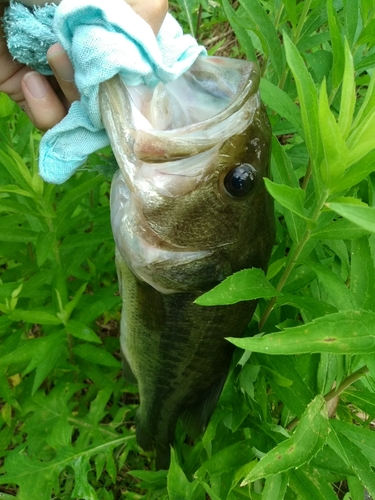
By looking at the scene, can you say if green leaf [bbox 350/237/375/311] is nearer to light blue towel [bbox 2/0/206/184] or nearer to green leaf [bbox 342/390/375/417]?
green leaf [bbox 342/390/375/417]

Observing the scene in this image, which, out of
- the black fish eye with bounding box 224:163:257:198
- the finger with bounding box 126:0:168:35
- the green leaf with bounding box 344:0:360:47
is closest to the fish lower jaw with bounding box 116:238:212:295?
the black fish eye with bounding box 224:163:257:198

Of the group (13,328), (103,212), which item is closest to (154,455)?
(13,328)

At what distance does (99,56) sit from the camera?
1238 millimetres

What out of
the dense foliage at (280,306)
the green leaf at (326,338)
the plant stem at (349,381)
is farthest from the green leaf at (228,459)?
the green leaf at (326,338)

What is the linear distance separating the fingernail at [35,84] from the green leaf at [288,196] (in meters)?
0.97

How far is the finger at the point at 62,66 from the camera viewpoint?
1.38m

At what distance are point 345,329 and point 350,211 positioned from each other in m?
0.33

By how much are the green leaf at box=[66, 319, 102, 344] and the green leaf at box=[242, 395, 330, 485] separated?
3.13 feet

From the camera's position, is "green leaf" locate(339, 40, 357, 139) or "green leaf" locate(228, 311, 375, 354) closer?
"green leaf" locate(339, 40, 357, 139)

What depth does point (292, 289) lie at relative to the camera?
5.53 ft

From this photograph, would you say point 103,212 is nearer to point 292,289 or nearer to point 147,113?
point 147,113

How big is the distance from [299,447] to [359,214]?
2.19ft

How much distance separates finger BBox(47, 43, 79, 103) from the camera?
1376 millimetres

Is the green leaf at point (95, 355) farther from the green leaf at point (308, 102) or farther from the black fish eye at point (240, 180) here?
the green leaf at point (308, 102)
